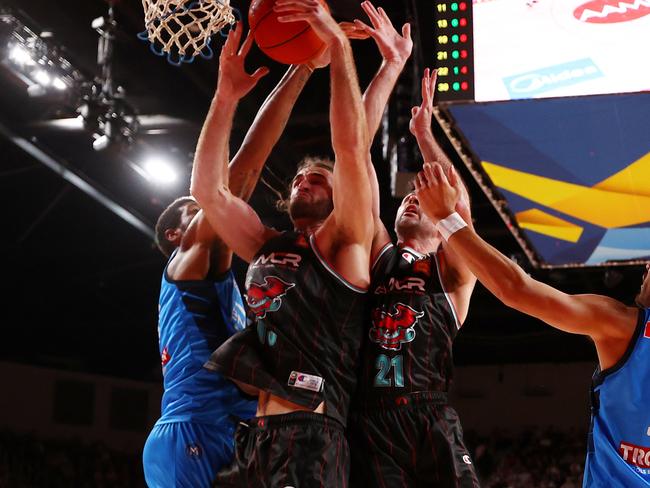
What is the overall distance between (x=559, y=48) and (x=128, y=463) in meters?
13.4

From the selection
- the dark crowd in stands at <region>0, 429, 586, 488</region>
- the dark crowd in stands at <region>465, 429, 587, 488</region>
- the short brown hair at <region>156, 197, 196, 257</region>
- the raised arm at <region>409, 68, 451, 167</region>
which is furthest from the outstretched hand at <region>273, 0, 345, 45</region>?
the dark crowd in stands at <region>465, 429, 587, 488</region>

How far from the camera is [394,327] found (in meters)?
3.55

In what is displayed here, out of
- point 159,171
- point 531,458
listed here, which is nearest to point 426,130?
point 159,171

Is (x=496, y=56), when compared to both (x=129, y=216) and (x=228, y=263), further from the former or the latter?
(x=129, y=216)

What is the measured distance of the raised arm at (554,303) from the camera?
312 cm

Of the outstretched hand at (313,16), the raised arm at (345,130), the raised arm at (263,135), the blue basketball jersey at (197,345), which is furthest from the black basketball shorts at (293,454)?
the outstretched hand at (313,16)

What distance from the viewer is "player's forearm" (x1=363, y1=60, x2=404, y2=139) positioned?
12.9ft

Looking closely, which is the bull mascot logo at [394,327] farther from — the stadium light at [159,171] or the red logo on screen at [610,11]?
the stadium light at [159,171]

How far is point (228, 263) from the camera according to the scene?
4.09 metres

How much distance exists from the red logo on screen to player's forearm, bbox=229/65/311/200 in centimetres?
194

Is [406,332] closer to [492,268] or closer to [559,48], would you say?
[492,268]

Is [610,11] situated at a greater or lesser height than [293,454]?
greater

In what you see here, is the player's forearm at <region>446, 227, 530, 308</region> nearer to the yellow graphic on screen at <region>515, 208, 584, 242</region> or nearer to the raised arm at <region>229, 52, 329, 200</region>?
the raised arm at <region>229, 52, 329, 200</region>

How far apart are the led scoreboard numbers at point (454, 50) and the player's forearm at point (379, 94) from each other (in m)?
1.07
